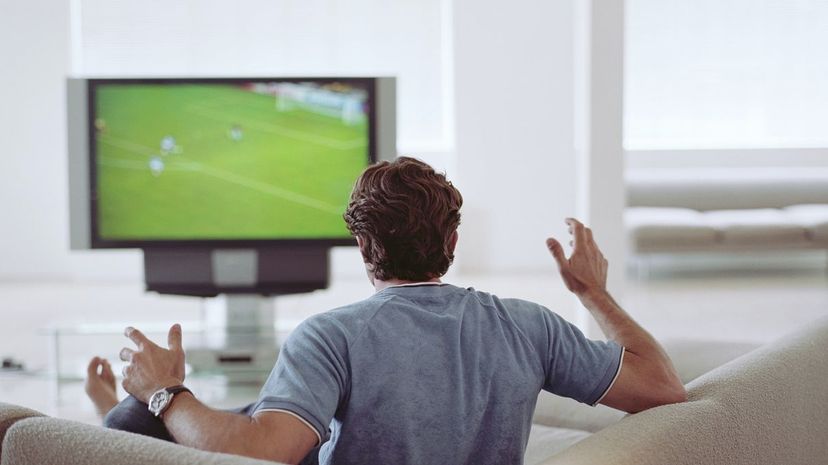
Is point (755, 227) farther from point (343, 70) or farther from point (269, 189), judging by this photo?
point (343, 70)

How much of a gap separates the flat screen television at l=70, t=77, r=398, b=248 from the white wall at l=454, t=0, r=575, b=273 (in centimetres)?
331

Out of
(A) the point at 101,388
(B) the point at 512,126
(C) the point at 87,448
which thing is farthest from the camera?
(B) the point at 512,126

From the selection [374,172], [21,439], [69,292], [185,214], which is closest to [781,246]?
[185,214]

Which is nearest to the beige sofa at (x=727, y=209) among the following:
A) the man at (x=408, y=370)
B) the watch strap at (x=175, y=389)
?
the man at (x=408, y=370)

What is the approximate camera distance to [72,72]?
24.6 ft

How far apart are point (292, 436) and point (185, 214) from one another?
2979 mm

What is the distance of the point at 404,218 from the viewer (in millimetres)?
1629

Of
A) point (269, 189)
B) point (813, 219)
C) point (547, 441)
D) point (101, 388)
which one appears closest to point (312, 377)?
point (547, 441)

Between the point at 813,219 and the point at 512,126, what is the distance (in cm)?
317

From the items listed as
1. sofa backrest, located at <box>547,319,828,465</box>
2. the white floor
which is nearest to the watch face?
sofa backrest, located at <box>547,319,828,465</box>

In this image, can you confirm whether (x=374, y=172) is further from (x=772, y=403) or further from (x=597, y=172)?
(x=597, y=172)

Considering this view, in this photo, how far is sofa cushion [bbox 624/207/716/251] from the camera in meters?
4.61

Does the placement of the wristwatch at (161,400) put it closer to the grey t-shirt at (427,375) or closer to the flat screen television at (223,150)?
the grey t-shirt at (427,375)

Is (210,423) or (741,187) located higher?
(741,187)
